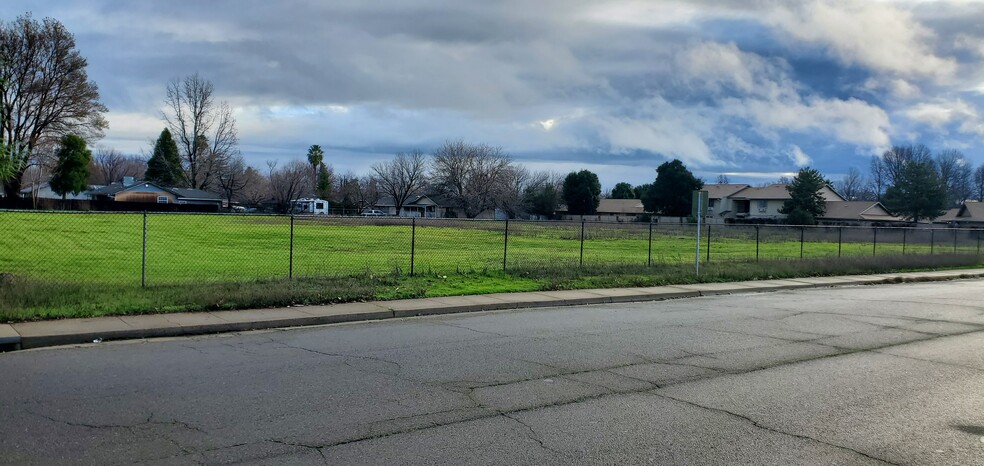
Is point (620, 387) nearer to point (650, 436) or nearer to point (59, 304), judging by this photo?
point (650, 436)

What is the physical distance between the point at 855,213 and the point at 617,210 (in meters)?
36.6

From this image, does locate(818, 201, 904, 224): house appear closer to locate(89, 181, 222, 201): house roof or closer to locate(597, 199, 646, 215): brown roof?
locate(597, 199, 646, 215): brown roof

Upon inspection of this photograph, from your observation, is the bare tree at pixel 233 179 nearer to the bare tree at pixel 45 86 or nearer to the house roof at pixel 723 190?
the bare tree at pixel 45 86

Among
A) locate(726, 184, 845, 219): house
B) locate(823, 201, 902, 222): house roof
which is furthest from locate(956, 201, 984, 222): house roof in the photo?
locate(726, 184, 845, 219): house

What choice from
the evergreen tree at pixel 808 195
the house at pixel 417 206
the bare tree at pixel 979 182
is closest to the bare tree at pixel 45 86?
the house at pixel 417 206

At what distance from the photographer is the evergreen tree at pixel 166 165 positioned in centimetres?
10100

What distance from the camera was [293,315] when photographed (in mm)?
12109

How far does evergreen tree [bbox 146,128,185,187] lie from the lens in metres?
101

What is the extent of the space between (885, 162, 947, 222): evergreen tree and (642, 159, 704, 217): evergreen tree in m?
25.5

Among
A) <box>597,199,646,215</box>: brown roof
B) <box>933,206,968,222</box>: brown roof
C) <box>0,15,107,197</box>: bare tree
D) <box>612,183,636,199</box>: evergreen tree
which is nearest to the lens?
<box>0,15,107,197</box>: bare tree

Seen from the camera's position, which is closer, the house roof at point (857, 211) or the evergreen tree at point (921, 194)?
the house roof at point (857, 211)

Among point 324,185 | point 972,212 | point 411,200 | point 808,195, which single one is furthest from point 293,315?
point 324,185

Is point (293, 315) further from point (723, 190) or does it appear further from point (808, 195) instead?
point (723, 190)

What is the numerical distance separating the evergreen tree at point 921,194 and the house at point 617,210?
34384 mm
